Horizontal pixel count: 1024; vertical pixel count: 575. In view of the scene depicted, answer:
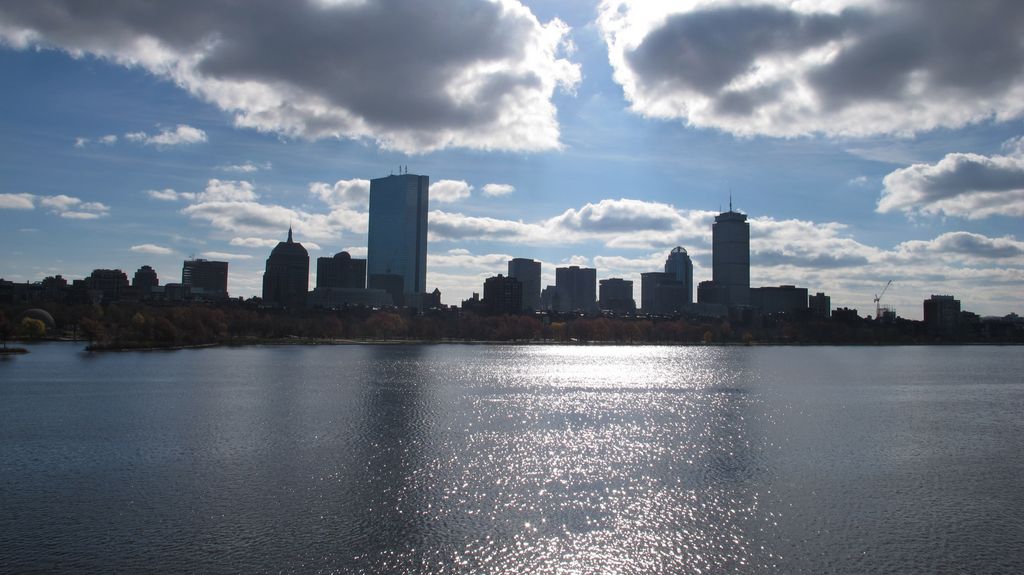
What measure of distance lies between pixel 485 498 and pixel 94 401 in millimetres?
49385

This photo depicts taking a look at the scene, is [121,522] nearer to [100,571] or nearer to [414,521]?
[100,571]

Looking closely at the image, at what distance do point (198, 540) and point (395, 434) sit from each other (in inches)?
965

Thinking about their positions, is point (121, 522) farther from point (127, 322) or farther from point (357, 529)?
point (127, 322)

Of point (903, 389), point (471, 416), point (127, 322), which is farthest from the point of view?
point (127, 322)

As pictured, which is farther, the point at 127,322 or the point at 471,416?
the point at 127,322

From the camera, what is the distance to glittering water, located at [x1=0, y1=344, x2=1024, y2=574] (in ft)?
96.0

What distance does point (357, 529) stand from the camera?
104 feet

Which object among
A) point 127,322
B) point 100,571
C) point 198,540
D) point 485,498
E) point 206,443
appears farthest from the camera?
point 127,322

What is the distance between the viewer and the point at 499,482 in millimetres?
40250

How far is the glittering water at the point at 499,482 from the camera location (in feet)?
96.0

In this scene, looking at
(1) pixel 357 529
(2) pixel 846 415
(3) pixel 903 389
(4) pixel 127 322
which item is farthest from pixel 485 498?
(4) pixel 127 322

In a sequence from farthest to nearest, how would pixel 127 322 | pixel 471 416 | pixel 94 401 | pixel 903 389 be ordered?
pixel 127 322, pixel 903 389, pixel 94 401, pixel 471 416

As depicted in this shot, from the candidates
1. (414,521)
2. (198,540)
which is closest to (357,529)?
(414,521)

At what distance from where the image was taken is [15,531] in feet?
102
